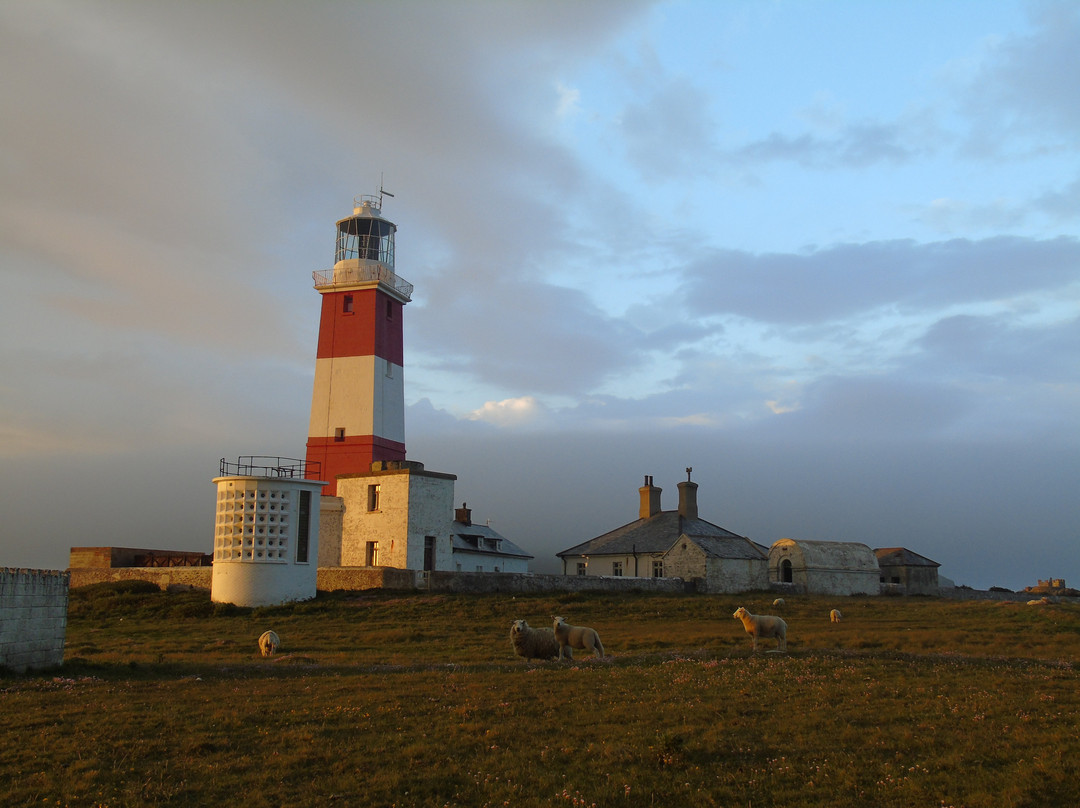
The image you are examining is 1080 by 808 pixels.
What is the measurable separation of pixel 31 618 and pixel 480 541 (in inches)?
1603

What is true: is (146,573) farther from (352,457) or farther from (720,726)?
(720,726)

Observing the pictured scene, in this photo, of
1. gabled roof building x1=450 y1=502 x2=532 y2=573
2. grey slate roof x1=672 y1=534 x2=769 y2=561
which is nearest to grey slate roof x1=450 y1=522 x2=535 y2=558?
gabled roof building x1=450 y1=502 x2=532 y2=573

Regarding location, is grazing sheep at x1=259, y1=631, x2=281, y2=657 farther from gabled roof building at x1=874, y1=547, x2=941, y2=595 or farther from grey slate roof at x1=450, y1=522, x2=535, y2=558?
gabled roof building at x1=874, y1=547, x2=941, y2=595

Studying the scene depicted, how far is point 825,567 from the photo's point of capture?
58281mm

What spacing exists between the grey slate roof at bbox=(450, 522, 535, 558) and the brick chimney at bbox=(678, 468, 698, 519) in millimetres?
12480

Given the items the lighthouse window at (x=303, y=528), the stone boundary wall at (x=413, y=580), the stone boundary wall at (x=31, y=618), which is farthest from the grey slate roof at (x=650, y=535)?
the stone boundary wall at (x=31, y=618)

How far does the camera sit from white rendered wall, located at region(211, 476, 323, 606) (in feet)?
123

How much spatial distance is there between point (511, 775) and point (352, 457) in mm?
39038

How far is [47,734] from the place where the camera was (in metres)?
12.6

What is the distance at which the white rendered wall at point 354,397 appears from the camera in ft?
159

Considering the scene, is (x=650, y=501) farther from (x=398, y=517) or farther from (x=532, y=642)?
(x=532, y=642)

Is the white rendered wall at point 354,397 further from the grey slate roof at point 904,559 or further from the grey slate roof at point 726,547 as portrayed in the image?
the grey slate roof at point 904,559

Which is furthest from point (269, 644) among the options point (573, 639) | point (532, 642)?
point (573, 639)

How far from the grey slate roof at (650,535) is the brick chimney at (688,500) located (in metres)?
0.52
